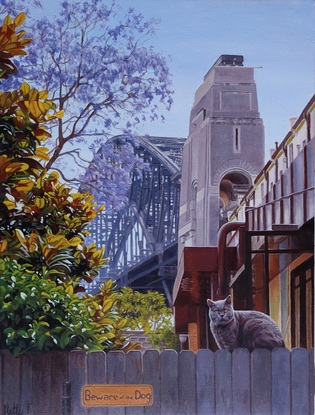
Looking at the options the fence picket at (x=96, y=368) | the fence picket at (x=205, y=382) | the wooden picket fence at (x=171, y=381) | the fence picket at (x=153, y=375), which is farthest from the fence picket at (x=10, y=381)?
the fence picket at (x=205, y=382)

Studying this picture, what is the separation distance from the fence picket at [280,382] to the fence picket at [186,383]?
18.8 inches

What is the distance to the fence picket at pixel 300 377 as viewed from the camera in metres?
6.75

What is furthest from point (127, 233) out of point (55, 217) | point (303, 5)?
point (303, 5)

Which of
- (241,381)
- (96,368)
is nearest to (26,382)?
(96,368)

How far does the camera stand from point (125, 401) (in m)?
6.68

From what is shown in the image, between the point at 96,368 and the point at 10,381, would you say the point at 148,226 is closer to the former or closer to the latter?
the point at 96,368

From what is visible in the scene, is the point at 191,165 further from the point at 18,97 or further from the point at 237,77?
the point at 18,97

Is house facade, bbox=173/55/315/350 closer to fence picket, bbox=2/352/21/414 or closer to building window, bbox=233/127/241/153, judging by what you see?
building window, bbox=233/127/241/153

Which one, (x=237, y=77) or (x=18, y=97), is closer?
(x=18, y=97)

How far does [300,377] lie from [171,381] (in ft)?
2.56

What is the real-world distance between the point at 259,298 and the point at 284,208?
23.2 inches

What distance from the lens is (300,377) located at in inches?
267

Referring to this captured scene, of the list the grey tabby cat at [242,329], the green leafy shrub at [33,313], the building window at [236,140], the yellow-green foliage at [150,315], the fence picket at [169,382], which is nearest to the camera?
the green leafy shrub at [33,313]
